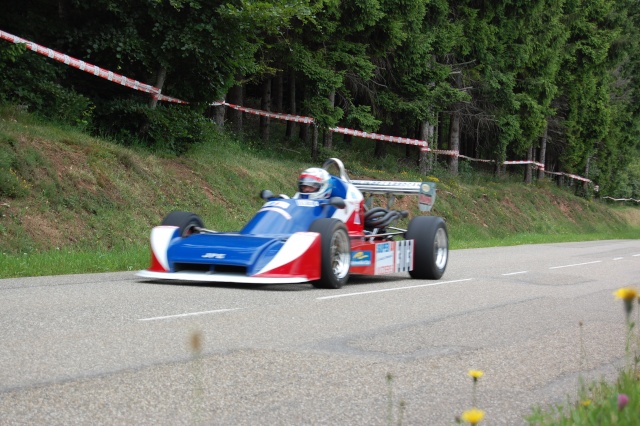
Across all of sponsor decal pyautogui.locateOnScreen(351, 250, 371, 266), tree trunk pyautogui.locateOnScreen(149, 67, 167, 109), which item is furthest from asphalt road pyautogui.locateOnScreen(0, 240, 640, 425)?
tree trunk pyautogui.locateOnScreen(149, 67, 167, 109)

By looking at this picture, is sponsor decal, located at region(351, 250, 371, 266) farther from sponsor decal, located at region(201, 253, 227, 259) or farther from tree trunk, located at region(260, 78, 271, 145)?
tree trunk, located at region(260, 78, 271, 145)

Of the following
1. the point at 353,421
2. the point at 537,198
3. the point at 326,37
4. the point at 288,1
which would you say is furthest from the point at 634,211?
the point at 353,421

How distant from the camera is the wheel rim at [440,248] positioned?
14193mm

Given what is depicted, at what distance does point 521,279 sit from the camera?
1424cm

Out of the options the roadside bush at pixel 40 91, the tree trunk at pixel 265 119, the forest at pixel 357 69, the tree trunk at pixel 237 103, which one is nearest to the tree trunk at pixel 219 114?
the forest at pixel 357 69

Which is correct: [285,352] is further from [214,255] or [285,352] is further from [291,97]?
[291,97]

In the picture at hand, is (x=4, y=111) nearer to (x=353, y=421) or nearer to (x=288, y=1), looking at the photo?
(x=288, y=1)

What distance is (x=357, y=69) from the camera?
93.7 feet

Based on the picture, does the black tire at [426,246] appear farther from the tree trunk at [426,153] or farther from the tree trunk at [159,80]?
the tree trunk at [426,153]

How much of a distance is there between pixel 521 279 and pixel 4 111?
1039cm

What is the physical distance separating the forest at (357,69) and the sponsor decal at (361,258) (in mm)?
8926

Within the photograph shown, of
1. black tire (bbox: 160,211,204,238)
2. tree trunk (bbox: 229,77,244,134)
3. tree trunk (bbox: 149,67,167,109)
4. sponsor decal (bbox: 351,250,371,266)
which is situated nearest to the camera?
black tire (bbox: 160,211,204,238)

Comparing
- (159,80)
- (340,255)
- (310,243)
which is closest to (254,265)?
(310,243)

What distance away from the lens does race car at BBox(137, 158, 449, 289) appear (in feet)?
35.4
